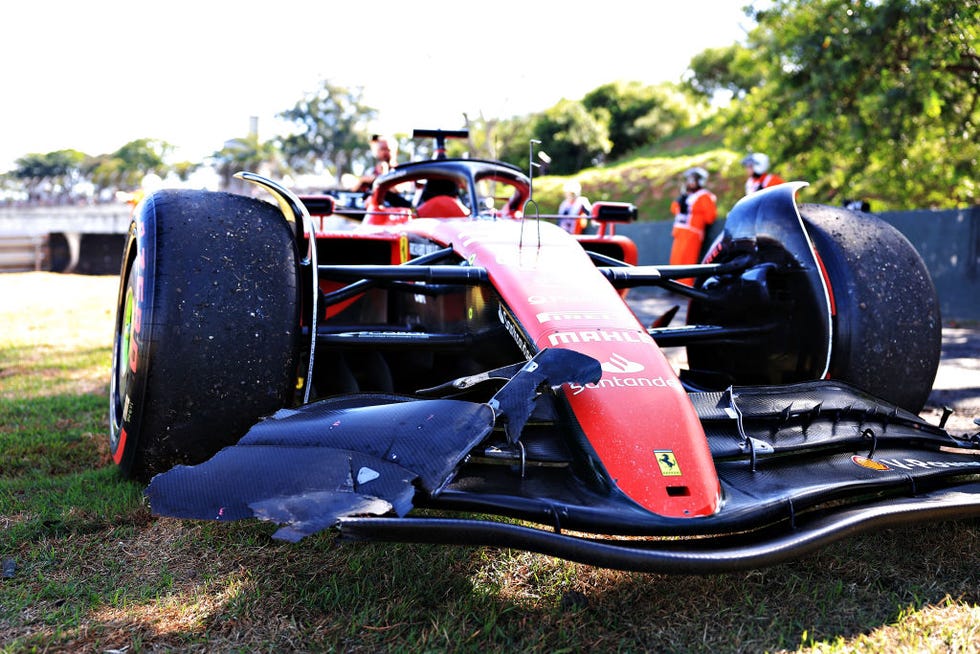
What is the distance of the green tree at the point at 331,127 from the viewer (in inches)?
2574

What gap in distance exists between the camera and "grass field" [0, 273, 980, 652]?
6.54ft

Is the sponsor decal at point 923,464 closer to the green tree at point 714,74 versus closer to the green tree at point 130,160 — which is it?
the green tree at point 714,74

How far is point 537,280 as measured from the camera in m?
3.11

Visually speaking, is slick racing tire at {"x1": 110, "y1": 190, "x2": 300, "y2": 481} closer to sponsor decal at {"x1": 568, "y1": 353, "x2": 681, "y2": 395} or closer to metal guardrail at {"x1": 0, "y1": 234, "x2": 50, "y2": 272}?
sponsor decal at {"x1": 568, "y1": 353, "x2": 681, "y2": 395}

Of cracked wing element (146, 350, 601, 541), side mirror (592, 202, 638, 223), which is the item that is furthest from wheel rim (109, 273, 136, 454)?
side mirror (592, 202, 638, 223)

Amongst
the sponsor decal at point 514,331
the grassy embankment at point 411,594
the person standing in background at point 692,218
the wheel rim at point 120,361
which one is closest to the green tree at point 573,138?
the person standing in background at point 692,218

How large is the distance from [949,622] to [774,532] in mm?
472

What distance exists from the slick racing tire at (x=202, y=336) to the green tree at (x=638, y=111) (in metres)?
44.6

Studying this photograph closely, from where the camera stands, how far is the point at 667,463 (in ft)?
7.52

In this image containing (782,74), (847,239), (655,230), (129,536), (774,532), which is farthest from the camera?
(655,230)

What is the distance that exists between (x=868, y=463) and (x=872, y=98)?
10084 millimetres

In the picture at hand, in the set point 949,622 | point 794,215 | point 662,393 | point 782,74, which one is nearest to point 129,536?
point 662,393

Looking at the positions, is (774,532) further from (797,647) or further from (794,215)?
(794,215)

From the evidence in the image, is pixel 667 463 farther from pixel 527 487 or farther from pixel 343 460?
pixel 343 460
